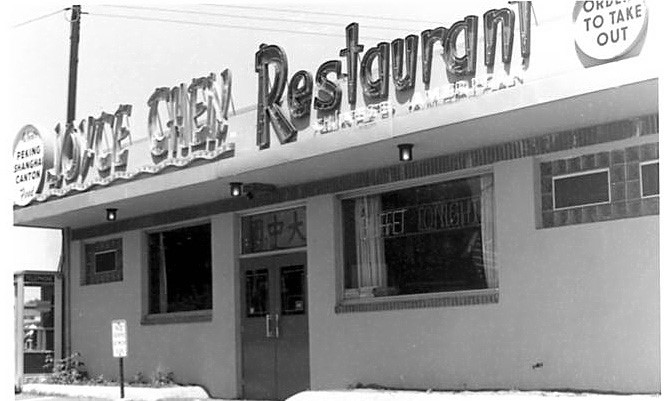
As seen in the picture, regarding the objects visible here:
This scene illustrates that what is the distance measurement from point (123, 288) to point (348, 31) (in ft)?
25.1

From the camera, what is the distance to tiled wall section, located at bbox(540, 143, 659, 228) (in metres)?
9.85

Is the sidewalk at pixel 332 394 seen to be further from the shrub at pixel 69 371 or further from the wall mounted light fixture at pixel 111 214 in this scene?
the wall mounted light fixture at pixel 111 214

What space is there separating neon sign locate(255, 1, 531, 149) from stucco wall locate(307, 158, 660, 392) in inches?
54.9

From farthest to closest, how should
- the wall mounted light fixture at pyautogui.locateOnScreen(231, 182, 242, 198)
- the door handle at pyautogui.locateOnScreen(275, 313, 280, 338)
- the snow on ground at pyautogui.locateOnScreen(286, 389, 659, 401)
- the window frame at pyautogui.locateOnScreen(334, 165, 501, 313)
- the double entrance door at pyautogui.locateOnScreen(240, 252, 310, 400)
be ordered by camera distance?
1. the door handle at pyautogui.locateOnScreen(275, 313, 280, 338)
2. the double entrance door at pyautogui.locateOnScreen(240, 252, 310, 400)
3. the wall mounted light fixture at pyautogui.locateOnScreen(231, 182, 242, 198)
4. the window frame at pyautogui.locateOnScreen(334, 165, 501, 313)
5. the snow on ground at pyautogui.locateOnScreen(286, 389, 659, 401)

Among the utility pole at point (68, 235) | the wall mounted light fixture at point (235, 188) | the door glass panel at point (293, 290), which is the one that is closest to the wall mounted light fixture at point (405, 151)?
the wall mounted light fixture at point (235, 188)

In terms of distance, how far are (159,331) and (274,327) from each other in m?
2.85

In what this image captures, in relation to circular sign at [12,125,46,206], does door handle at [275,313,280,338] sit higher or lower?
lower

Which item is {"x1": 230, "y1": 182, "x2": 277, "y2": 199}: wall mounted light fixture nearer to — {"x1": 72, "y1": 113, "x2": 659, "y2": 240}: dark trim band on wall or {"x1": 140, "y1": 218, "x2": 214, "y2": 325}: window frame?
{"x1": 72, "y1": 113, "x2": 659, "y2": 240}: dark trim band on wall

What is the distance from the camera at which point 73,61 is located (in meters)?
19.3

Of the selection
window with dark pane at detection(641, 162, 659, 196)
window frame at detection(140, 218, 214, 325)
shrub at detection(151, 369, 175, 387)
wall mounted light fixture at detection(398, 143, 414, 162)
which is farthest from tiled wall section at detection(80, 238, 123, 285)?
window with dark pane at detection(641, 162, 659, 196)

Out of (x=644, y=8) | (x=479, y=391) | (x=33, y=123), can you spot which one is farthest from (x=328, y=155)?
(x=33, y=123)

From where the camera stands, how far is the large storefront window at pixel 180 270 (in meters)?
15.7

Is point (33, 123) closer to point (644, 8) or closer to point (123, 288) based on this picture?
point (123, 288)

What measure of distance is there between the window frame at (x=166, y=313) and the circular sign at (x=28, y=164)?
7.36 ft
